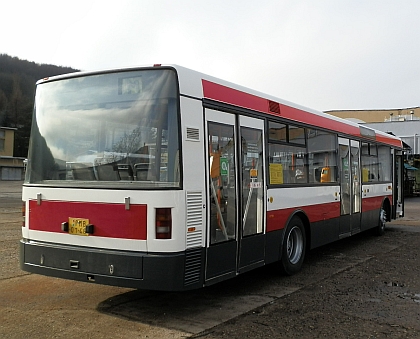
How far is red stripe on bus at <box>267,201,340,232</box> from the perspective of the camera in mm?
7300

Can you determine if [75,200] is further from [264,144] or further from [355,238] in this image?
[355,238]

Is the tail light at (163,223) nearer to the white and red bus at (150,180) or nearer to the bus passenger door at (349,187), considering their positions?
the white and red bus at (150,180)

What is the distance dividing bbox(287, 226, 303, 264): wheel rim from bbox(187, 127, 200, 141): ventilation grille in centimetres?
322

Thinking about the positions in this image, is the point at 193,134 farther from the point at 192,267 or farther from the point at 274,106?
the point at 274,106

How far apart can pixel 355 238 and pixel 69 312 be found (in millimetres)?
9027

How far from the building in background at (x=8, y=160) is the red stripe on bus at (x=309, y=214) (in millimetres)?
53063

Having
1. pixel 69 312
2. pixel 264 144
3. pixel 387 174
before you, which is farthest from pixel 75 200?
pixel 387 174

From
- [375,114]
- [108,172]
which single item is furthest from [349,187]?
[375,114]

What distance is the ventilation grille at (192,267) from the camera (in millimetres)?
5410

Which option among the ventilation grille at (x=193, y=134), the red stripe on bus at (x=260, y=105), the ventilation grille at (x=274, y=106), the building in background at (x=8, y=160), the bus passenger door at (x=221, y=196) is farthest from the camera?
the building in background at (x=8, y=160)

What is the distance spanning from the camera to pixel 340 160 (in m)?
10.1

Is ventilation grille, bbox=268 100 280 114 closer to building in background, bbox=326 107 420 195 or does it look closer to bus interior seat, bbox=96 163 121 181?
bus interior seat, bbox=96 163 121 181

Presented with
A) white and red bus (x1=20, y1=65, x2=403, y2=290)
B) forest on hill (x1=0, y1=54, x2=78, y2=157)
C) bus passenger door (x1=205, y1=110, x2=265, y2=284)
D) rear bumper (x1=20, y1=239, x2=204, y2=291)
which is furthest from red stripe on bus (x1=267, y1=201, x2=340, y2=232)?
forest on hill (x1=0, y1=54, x2=78, y2=157)

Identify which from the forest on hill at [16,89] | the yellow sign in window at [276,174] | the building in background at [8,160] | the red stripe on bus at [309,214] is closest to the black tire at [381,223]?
the red stripe on bus at [309,214]
